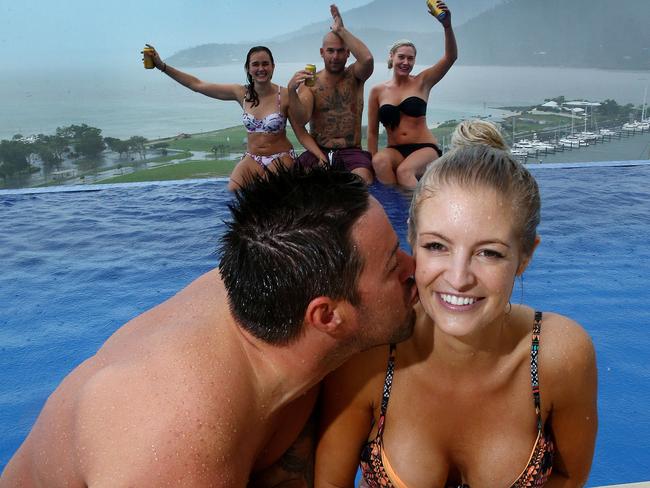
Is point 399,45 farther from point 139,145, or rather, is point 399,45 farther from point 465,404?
point 139,145

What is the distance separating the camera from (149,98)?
17547mm

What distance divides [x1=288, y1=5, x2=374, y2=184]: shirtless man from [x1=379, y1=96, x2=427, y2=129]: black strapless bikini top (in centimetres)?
36

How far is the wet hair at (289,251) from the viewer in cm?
138

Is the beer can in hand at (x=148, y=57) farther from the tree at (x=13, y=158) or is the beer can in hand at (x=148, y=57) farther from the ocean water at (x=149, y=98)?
the tree at (x=13, y=158)

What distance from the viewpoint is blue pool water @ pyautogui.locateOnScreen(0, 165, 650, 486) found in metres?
3.59

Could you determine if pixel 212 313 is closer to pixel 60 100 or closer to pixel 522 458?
pixel 522 458

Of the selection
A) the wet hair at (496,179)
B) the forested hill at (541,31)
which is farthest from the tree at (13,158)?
the wet hair at (496,179)

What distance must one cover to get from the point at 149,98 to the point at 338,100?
12181mm

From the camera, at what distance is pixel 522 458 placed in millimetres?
1723

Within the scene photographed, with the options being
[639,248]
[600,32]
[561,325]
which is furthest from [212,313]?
[600,32]

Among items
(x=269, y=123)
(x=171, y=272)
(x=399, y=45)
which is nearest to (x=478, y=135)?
(x=171, y=272)

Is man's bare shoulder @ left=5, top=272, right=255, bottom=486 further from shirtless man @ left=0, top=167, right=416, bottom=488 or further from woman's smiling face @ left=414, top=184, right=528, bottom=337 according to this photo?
woman's smiling face @ left=414, top=184, right=528, bottom=337

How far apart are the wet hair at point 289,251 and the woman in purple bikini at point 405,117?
5414mm

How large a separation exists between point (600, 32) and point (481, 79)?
621 cm
